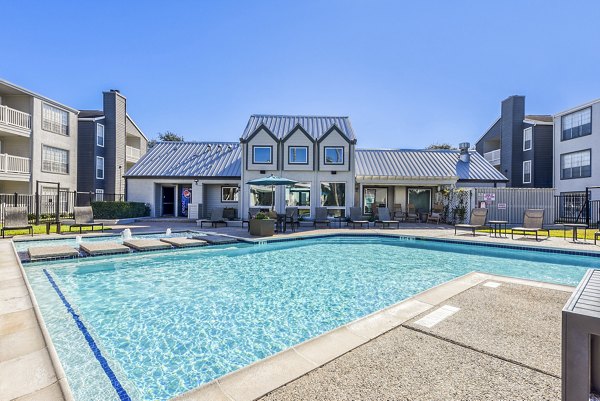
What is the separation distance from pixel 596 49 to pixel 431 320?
57.3 feet

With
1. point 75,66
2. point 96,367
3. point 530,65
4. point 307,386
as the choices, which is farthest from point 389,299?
point 75,66

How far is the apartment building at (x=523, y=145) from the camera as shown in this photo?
2564 centimetres

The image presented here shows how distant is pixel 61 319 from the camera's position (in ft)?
15.1

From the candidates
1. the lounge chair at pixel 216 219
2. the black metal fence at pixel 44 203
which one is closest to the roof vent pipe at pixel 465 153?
the lounge chair at pixel 216 219

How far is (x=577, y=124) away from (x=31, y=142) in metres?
39.3

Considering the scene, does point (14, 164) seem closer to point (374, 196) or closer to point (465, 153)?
point (374, 196)

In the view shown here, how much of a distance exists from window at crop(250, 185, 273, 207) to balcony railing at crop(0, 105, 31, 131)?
1536 cm

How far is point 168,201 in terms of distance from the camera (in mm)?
22469

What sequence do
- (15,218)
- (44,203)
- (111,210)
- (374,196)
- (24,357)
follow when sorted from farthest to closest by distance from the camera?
(374,196) → (44,203) → (111,210) → (15,218) → (24,357)

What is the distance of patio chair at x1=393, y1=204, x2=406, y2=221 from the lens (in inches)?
801

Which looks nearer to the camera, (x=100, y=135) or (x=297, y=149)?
(x=297, y=149)

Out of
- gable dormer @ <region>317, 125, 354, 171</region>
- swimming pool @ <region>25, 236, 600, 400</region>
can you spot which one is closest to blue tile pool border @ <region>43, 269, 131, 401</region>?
swimming pool @ <region>25, 236, 600, 400</region>

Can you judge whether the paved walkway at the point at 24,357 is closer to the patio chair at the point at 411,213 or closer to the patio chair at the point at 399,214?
the patio chair at the point at 399,214

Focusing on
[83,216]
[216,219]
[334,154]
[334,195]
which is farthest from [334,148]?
[83,216]
